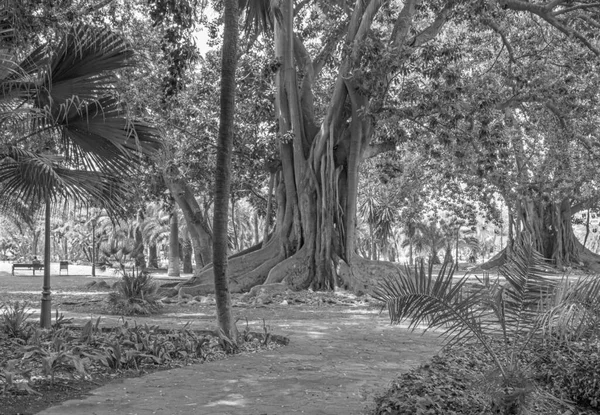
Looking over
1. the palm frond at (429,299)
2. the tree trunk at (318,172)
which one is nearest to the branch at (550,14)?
the tree trunk at (318,172)

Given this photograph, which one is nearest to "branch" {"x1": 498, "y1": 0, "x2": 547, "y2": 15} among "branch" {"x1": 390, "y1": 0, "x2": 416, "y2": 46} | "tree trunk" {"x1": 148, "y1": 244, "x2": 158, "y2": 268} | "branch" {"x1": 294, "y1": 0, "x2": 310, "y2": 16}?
"branch" {"x1": 390, "y1": 0, "x2": 416, "y2": 46}

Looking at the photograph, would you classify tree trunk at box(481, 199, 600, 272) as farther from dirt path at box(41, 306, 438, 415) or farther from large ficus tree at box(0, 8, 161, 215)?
large ficus tree at box(0, 8, 161, 215)

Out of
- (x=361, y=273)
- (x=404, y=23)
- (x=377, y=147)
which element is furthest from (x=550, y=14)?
(x=361, y=273)

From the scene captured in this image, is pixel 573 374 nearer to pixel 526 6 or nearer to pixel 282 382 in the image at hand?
pixel 282 382

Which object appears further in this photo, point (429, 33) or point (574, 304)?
point (429, 33)

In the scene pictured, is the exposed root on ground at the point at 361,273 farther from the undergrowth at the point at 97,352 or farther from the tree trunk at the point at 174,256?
the tree trunk at the point at 174,256

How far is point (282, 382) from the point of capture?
6469 millimetres

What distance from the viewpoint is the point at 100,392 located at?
19.4 feet

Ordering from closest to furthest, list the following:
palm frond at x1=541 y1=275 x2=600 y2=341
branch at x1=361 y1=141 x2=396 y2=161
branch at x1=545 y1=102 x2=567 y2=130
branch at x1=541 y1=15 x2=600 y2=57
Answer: palm frond at x1=541 y1=275 x2=600 y2=341 < branch at x1=541 y1=15 x2=600 y2=57 < branch at x1=545 y1=102 x2=567 y2=130 < branch at x1=361 y1=141 x2=396 y2=161

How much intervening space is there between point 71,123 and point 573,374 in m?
5.60

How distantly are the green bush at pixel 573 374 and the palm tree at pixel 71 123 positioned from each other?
15.5 ft

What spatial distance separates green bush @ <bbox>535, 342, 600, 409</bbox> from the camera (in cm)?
651

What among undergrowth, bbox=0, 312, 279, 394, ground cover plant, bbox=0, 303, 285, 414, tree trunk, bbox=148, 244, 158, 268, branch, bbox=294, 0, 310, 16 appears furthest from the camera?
tree trunk, bbox=148, 244, 158, 268

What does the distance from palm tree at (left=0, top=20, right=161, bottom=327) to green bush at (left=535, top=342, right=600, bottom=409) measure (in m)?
4.71
